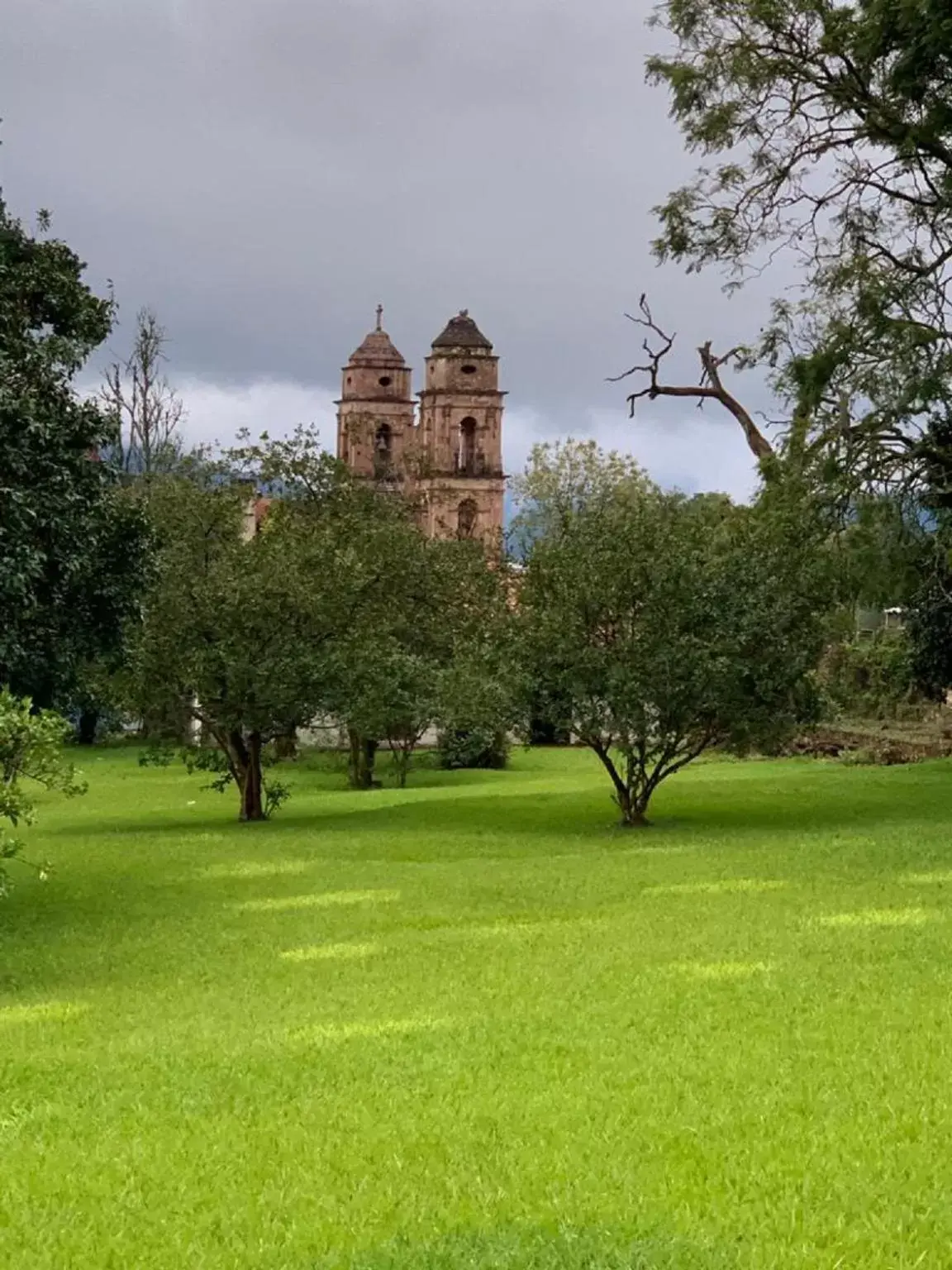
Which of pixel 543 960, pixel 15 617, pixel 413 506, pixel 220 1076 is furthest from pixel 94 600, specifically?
pixel 413 506

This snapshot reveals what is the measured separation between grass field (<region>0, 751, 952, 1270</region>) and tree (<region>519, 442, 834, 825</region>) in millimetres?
5624

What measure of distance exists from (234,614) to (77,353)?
27.3ft

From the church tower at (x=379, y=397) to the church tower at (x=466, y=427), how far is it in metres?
1.72

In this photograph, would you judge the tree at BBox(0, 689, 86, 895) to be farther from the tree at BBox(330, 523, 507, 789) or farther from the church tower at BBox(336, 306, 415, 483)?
the church tower at BBox(336, 306, 415, 483)

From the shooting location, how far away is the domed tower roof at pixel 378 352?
6450 cm

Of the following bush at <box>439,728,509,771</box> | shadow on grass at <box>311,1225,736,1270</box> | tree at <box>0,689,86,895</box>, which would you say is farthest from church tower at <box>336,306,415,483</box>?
shadow on grass at <box>311,1225,736,1270</box>

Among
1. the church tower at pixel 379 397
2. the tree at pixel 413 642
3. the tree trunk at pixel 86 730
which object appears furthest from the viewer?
the church tower at pixel 379 397

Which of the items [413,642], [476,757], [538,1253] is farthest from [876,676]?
[538,1253]

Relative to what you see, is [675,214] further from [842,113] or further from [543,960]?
[543,960]

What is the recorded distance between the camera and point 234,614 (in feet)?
79.6

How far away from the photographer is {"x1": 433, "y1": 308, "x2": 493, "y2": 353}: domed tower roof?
59.9m

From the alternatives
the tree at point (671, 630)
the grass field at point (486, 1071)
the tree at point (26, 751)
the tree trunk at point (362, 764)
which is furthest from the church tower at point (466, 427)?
the tree at point (26, 751)

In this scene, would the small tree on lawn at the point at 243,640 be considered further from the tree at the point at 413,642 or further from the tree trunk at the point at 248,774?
the tree at the point at 413,642

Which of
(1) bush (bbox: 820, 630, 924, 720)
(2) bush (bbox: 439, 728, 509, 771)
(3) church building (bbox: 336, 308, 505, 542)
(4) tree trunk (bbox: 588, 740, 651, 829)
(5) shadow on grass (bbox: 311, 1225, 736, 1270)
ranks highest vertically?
(3) church building (bbox: 336, 308, 505, 542)
